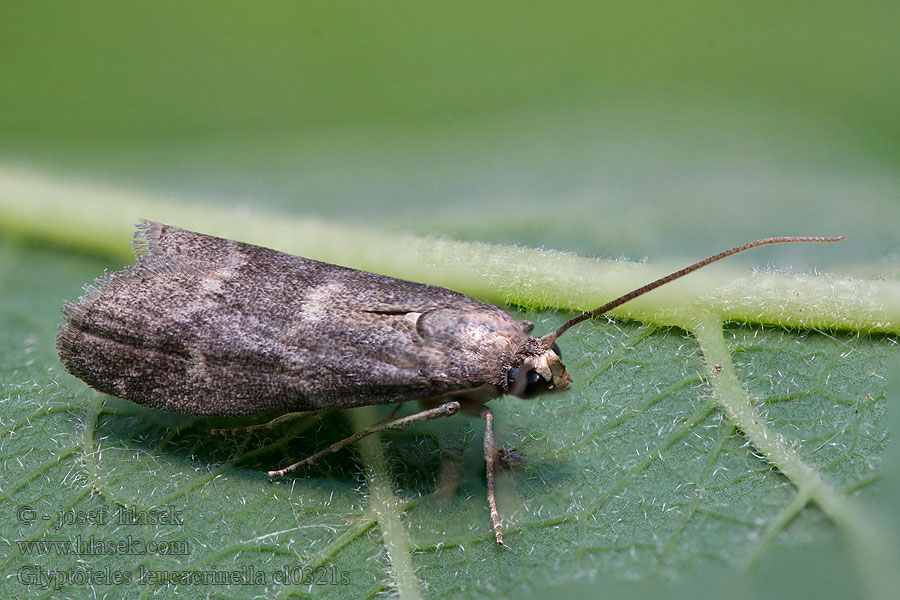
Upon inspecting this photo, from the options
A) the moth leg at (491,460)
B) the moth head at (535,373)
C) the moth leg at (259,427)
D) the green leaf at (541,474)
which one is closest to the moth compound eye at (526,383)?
the moth head at (535,373)

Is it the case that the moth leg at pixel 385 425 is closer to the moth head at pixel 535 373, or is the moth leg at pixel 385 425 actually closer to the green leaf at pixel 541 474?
the green leaf at pixel 541 474

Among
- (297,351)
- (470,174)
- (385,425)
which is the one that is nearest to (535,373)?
(385,425)

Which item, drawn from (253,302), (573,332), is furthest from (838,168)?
(253,302)

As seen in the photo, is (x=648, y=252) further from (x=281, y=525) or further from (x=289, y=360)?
(x=281, y=525)

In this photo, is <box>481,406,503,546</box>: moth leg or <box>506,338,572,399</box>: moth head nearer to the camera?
<box>481,406,503,546</box>: moth leg

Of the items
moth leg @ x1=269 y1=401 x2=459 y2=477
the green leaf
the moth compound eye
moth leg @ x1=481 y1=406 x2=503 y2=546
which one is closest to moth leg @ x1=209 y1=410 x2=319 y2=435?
the green leaf

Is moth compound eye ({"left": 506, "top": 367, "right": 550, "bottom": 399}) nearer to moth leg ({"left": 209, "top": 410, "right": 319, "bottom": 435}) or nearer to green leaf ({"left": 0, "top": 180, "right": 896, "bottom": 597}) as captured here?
green leaf ({"left": 0, "top": 180, "right": 896, "bottom": 597})
